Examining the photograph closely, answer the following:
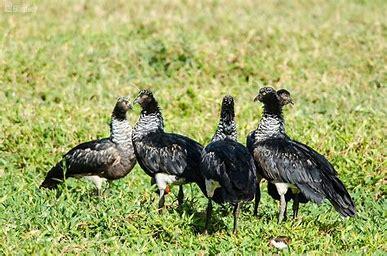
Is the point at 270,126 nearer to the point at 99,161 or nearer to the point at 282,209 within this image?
the point at 282,209

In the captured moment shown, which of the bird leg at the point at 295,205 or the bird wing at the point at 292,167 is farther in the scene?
the bird leg at the point at 295,205

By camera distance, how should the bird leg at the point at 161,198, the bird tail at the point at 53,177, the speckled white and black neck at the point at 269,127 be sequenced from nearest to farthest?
the bird leg at the point at 161,198, the speckled white and black neck at the point at 269,127, the bird tail at the point at 53,177

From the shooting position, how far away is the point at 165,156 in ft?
26.1

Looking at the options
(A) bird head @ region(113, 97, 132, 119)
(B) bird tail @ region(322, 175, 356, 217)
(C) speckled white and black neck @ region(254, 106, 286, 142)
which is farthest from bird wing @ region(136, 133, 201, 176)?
(B) bird tail @ region(322, 175, 356, 217)

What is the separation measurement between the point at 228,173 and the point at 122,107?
197 cm

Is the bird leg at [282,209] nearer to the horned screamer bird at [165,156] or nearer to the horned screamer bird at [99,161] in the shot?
the horned screamer bird at [165,156]

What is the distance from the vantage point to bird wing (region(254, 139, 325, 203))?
24.9 ft

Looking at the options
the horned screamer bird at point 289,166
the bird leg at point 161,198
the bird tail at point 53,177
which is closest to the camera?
the horned screamer bird at point 289,166

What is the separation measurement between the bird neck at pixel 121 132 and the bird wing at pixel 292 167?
55.4 inches

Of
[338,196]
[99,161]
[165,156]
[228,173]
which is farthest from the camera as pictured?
[99,161]

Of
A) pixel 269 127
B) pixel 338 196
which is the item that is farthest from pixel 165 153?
pixel 338 196

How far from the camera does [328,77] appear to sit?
13.2 meters

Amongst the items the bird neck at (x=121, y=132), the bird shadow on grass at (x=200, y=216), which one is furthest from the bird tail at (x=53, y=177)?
the bird shadow on grass at (x=200, y=216)

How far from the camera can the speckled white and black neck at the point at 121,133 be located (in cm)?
855
